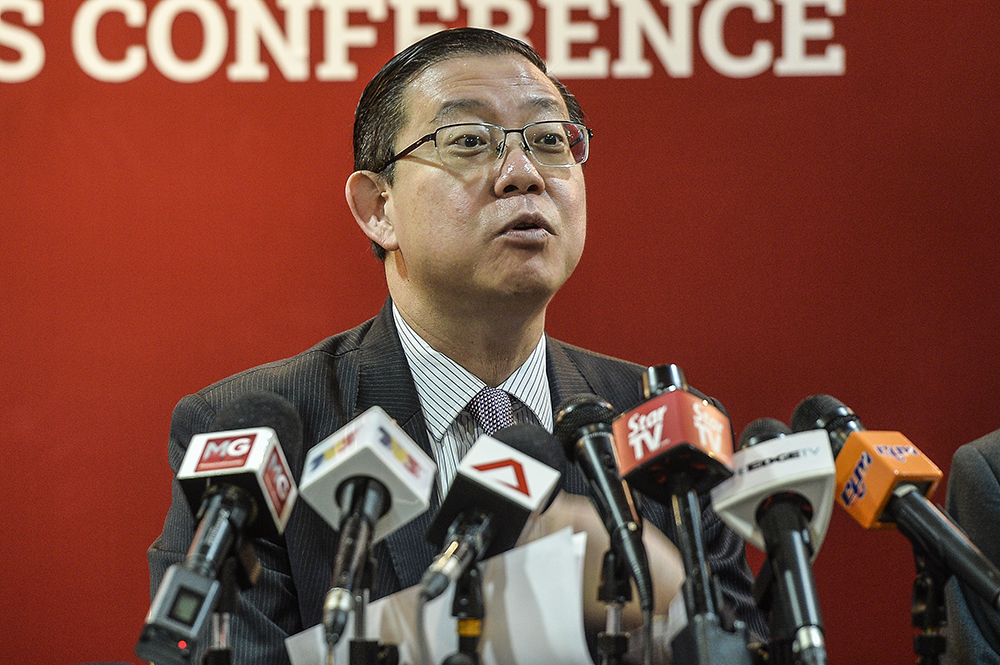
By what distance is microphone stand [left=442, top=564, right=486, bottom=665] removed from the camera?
1.05 metres

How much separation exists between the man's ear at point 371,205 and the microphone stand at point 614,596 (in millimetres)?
1163

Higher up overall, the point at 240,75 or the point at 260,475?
the point at 240,75

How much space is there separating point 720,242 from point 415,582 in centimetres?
146

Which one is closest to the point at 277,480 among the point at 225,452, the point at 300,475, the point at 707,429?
the point at 225,452

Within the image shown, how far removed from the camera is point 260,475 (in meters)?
1.05

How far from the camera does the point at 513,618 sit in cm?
125

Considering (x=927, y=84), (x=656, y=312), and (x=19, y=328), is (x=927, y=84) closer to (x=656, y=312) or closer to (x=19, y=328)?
(x=656, y=312)

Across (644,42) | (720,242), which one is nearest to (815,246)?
(720,242)

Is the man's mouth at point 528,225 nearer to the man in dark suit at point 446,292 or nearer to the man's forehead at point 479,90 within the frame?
the man in dark suit at point 446,292

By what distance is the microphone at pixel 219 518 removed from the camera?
0.91 meters

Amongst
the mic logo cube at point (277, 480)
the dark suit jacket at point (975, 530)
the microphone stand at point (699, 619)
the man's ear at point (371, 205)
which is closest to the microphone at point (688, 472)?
the microphone stand at point (699, 619)

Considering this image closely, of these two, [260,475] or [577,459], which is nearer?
[260,475]

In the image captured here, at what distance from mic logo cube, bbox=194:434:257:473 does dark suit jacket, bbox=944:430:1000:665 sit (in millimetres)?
1325

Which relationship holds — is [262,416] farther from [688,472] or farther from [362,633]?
[688,472]
